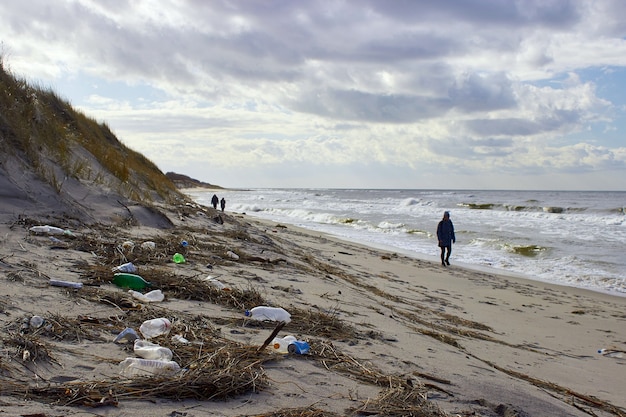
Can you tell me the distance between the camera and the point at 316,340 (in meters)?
3.40

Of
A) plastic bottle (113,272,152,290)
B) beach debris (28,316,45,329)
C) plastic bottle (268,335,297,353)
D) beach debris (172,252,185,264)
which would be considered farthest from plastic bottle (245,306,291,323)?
beach debris (172,252,185,264)

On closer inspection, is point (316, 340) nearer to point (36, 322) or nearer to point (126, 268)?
point (36, 322)

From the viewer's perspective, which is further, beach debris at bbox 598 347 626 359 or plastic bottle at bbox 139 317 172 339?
beach debris at bbox 598 347 626 359

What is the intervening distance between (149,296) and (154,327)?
905mm

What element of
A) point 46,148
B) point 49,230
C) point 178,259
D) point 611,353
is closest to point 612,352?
point 611,353

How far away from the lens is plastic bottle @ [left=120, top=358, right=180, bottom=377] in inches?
94.3

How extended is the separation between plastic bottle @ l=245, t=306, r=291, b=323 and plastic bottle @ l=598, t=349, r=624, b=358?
12.8 ft

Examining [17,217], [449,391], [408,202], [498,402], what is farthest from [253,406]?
[408,202]

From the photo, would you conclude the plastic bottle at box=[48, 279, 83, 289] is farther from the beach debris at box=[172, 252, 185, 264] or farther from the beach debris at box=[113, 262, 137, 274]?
the beach debris at box=[172, 252, 185, 264]

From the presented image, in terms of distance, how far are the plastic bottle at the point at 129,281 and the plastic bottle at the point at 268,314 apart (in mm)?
1007

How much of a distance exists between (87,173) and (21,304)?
7153 mm

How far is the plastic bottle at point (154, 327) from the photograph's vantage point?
3.01 meters

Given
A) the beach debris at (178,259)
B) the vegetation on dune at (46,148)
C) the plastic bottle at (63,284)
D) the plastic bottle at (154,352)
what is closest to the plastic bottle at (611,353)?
the beach debris at (178,259)

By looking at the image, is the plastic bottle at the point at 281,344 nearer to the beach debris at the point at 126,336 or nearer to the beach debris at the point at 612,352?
the beach debris at the point at 126,336
